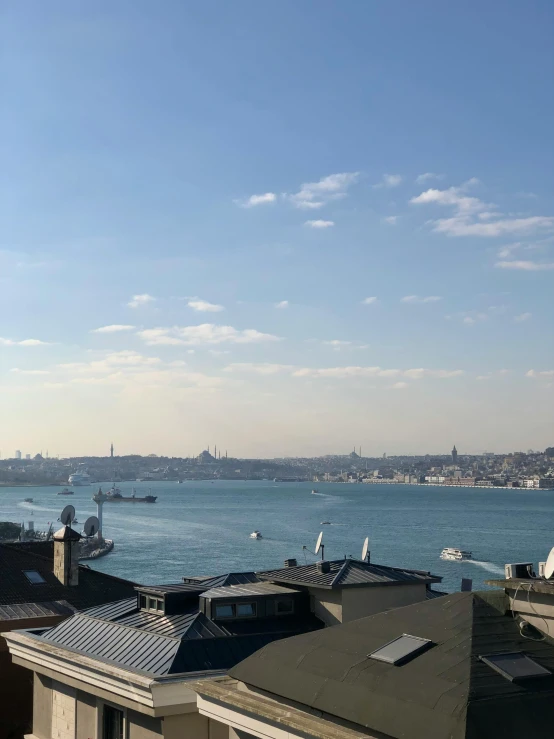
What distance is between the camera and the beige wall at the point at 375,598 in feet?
40.3

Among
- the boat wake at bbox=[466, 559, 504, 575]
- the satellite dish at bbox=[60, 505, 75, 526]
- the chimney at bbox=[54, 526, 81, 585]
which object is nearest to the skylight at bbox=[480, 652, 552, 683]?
the chimney at bbox=[54, 526, 81, 585]

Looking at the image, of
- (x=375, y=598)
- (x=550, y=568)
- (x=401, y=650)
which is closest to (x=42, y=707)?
(x=375, y=598)

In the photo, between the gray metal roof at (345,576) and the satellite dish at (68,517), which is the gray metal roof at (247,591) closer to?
the gray metal roof at (345,576)

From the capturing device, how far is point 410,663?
7223mm

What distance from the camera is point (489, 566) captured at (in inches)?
3125

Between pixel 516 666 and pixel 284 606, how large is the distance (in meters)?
5.78

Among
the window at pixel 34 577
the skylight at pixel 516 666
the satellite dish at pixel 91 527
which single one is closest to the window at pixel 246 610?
the skylight at pixel 516 666

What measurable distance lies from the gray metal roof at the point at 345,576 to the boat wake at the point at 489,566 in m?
63.0

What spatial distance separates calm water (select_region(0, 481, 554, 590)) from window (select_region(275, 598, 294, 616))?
52073 millimetres

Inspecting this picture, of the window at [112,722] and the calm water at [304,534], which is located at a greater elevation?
the window at [112,722]

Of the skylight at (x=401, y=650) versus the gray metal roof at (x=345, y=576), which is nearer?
the skylight at (x=401, y=650)

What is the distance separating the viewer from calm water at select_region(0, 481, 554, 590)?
253 feet

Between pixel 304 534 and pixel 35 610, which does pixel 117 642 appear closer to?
pixel 35 610

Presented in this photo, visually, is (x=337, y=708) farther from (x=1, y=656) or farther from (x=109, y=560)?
(x=109, y=560)
